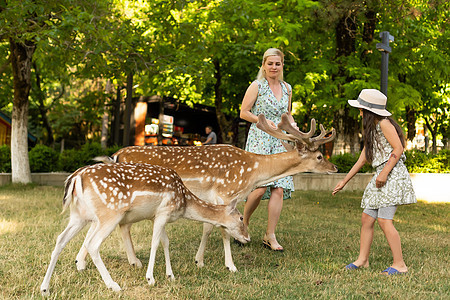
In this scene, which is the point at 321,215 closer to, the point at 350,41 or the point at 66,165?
the point at 350,41

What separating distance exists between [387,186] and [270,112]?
70.6 inches

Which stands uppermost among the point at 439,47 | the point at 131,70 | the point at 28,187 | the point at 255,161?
the point at 439,47

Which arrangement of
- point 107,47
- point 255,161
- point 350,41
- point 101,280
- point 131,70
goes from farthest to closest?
point 350,41 < point 131,70 < point 107,47 < point 255,161 < point 101,280

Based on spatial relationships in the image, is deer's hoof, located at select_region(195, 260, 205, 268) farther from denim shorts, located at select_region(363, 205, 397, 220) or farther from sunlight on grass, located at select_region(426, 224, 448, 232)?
sunlight on grass, located at select_region(426, 224, 448, 232)

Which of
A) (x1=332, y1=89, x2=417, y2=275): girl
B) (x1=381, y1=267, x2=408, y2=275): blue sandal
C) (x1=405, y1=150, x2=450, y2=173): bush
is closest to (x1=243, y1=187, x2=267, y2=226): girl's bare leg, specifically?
(x1=332, y1=89, x2=417, y2=275): girl

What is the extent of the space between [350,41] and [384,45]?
5082mm

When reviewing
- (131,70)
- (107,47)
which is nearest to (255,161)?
(107,47)

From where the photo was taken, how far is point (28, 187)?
1289 cm

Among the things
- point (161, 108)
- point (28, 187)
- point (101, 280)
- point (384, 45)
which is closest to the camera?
point (101, 280)

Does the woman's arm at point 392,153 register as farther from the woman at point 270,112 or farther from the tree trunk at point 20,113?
the tree trunk at point 20,113

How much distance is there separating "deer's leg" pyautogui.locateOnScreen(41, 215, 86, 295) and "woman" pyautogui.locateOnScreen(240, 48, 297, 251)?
8.03ft

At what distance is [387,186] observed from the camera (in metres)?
4.69

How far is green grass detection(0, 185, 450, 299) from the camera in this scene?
3932mm

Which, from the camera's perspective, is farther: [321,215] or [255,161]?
[321,215]
